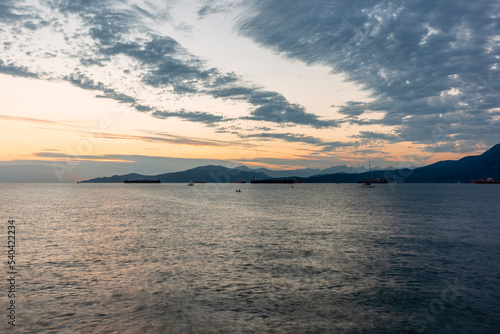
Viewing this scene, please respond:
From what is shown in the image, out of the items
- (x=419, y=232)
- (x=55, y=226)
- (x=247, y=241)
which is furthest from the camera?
(x=55, y=226)

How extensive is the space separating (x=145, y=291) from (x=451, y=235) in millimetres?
49535

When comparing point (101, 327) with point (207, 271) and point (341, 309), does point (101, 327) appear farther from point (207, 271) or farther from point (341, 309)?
point (341, 309)

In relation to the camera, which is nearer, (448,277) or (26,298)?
(26,298)

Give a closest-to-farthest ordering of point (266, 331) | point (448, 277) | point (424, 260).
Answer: point (266, 331) → point (448, 277) → point (424, 260)

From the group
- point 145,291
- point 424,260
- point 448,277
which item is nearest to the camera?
point 145,291

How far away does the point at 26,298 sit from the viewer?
22.7 meters

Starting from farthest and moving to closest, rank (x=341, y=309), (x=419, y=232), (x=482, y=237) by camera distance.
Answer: (x=419, y=232) < (x=482, y=237) < (x=341, y=309)

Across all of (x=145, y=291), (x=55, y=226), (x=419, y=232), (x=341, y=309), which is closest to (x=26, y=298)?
(x=145, y=291)

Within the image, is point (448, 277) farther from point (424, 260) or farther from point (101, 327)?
point (101, 327)

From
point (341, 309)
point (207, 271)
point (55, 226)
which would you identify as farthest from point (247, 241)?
point (55, 226)

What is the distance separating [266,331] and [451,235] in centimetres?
4657

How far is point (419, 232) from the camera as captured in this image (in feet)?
179

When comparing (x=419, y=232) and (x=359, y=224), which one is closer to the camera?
(x=419, y=232)

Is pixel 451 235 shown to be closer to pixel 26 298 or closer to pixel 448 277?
pixel 448 277
